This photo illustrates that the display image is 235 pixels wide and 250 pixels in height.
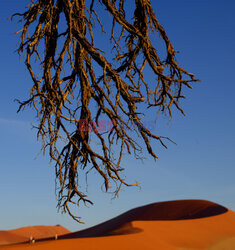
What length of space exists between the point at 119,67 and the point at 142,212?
13714 millimetres

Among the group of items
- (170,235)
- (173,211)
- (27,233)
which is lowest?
(170,235)

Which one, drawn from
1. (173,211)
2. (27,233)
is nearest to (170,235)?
(173,211)

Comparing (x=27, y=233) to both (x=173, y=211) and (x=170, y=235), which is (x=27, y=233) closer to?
(x=173, y=211)

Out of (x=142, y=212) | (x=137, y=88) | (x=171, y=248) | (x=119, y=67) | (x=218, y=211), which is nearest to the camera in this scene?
(x=137, y=88)

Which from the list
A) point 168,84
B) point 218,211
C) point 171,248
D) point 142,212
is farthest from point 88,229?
point 168,84

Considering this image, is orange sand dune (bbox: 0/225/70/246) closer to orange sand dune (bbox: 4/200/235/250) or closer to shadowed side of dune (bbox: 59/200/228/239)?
shadowed side of dune (bbox: 59/200/228/239)

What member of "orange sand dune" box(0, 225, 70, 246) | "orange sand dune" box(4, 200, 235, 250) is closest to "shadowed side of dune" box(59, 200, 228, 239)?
"orange sand dune" box(4, 200, 235, 250)

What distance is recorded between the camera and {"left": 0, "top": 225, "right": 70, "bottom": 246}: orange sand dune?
2711 cm

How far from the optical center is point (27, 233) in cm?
2922

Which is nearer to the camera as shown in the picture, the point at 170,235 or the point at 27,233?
the point at 170,235

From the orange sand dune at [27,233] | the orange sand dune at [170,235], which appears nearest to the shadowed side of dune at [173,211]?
the orange sand dune at [170,235]

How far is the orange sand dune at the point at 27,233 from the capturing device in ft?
88.9

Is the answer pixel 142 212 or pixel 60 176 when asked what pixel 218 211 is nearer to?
pixel 142 212

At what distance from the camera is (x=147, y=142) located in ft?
20.8
